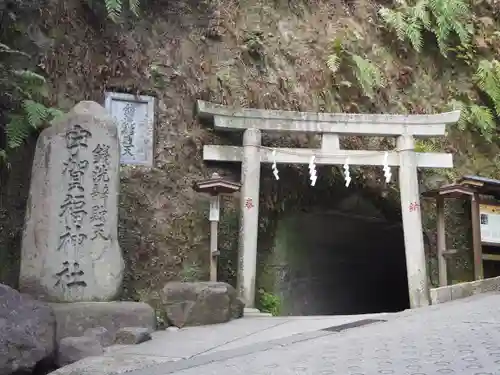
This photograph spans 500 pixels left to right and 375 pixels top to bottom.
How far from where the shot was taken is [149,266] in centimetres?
921

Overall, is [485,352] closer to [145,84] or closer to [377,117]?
[377,117]

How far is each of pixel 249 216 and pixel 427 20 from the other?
21.5 feet

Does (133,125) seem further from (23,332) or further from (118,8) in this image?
(23,332)

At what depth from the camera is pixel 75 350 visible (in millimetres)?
A: 5664

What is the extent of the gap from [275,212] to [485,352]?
21.0 ft

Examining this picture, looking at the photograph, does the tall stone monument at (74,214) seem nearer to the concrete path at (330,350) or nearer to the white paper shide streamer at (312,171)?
the concrete path at (330,350)

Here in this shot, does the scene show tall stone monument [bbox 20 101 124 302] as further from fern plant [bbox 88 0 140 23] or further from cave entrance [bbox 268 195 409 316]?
cave entrance [bbox 268 195 409 316]

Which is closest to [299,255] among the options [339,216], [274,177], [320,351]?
[339,216]

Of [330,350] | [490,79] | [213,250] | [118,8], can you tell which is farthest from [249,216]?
[490,79]

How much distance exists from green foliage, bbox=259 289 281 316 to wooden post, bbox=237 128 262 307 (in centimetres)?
86

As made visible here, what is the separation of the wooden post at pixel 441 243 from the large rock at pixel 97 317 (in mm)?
5788

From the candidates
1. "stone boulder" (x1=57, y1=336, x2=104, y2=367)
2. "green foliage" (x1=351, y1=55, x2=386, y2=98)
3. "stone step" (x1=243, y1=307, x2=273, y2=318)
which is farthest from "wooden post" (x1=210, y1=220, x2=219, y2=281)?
"green foliage" (x1=351, y1=55, x2=386, y2=98)

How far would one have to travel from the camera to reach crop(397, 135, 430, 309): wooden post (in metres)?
9.70

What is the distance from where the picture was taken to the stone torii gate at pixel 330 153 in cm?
958
